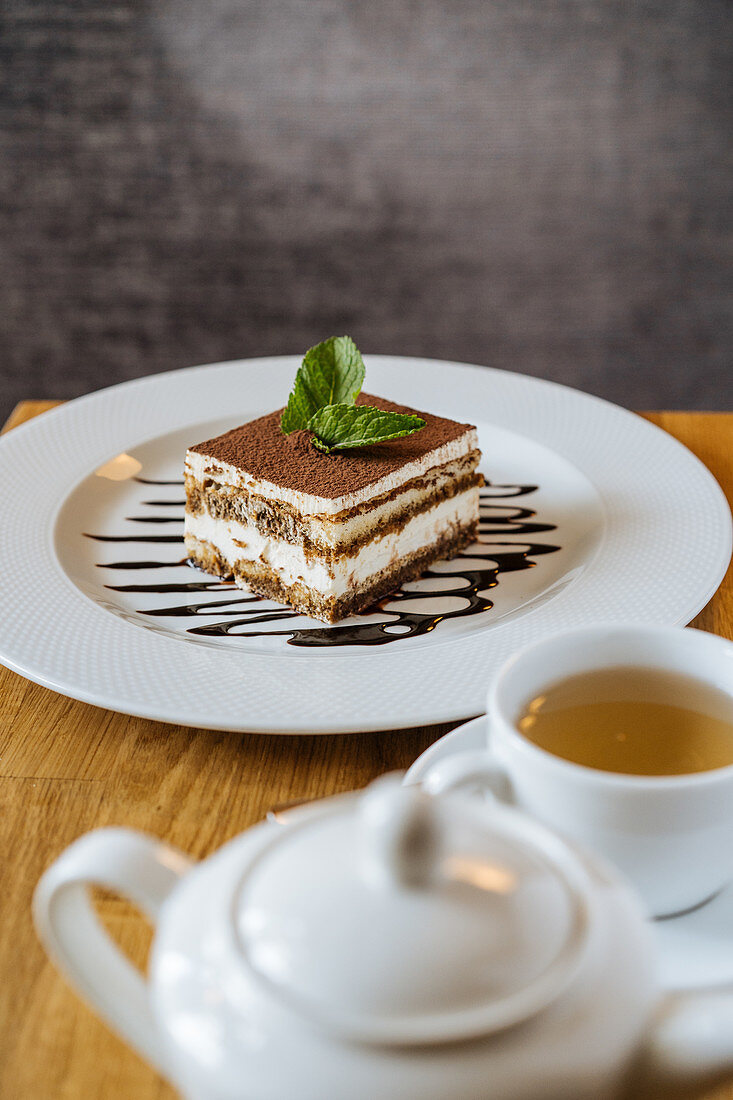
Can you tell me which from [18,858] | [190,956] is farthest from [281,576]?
[190,956]

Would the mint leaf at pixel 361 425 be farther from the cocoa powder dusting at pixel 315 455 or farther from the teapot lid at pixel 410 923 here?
the teapot lid at pixel 410 923

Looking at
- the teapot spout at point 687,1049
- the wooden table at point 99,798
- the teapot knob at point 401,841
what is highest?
the teapot knob at point 401,841

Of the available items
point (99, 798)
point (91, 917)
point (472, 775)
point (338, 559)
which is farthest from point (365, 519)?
point (91, 917)

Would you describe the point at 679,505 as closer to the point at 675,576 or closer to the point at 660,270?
the point at 675,576

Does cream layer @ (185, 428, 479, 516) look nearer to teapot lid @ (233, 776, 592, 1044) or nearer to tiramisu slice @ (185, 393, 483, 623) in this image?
tiramisu slice @ (185, 393, 483, 623)

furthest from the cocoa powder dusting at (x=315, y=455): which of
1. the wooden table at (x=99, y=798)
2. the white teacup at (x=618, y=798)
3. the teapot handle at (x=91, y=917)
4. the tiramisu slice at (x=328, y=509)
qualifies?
the teapot handle at (x=91, y=917)

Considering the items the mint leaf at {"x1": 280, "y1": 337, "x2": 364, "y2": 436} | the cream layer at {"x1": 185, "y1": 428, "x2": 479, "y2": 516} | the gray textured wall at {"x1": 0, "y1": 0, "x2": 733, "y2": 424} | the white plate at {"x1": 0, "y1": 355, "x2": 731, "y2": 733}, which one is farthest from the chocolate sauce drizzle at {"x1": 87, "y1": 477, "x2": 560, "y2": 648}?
the gray textured wall at {"x1": 0, "y1": 0, "x2": 733, "y2": 424}
